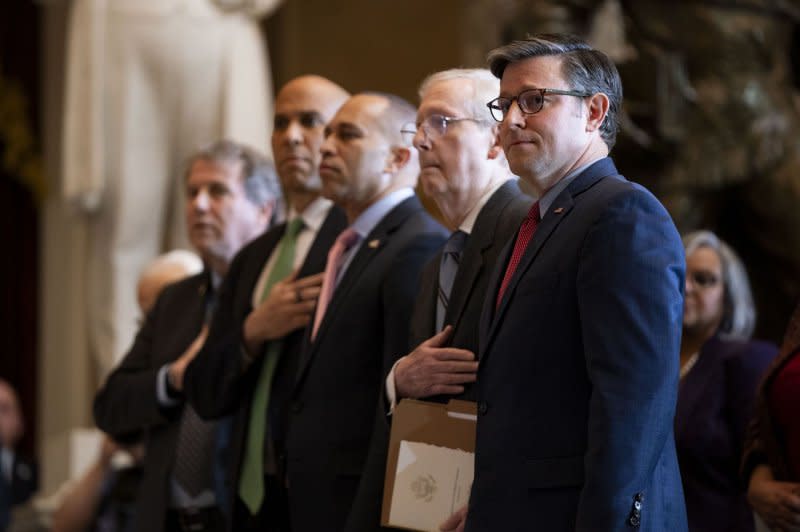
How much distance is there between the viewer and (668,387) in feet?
8.70

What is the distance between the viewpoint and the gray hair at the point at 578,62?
288 centimetres

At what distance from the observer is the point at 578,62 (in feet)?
9.48

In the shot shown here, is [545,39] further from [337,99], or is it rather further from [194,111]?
[194,111]

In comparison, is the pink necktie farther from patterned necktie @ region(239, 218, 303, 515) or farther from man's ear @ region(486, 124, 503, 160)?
man's ear @ region(486, 124, 503, 160)

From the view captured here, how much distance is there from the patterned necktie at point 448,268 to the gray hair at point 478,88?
11.5 inches

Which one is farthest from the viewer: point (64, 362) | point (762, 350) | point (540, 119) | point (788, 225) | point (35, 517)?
point (64, 362)

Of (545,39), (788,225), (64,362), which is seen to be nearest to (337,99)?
(545,39)

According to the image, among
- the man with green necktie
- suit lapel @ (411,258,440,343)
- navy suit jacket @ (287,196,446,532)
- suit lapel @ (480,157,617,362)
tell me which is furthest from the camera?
the man with green necktie

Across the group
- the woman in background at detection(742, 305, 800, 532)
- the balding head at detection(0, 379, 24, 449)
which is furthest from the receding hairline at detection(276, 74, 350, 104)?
the balding head at detection(0, 379, 24, 449)

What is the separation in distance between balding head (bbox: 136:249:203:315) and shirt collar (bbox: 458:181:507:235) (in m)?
2.15

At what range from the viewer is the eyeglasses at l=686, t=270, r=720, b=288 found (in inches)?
177

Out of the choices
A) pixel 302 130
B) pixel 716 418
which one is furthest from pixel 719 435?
pixel 302 130

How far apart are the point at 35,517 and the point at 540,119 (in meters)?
5.31

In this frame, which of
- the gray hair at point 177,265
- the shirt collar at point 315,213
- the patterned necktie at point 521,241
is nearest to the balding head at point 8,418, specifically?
the gray hair at point 177,265
